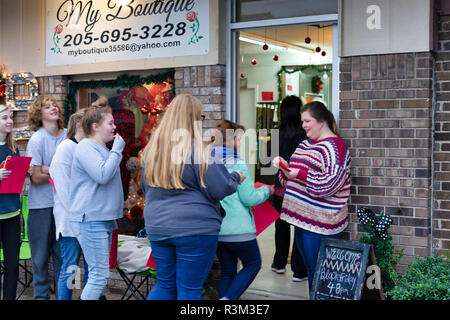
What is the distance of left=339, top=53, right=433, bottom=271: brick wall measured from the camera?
4621 mm

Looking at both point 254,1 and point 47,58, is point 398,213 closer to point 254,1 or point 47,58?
point 254,1

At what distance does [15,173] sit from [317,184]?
94.6 inches

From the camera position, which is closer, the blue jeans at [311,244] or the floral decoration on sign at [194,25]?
the blue jeans at [311,244]

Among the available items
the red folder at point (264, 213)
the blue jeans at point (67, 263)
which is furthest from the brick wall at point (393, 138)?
the blue jeans at point (67, 263)

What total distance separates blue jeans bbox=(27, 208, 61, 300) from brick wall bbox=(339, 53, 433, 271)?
2.52 m

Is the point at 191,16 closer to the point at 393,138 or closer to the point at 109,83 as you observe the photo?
the point at 109,83

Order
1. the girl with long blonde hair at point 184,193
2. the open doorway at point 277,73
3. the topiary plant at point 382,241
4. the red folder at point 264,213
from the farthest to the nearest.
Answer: the open doorway at point 277,73
the red folder at point 264,213
the topiary plant at point 382,241
the girl with long blonde hair at point 184,193

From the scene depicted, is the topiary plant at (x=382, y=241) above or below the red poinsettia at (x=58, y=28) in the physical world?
below

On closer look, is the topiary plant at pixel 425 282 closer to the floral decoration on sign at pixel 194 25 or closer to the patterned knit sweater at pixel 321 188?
the patterned knit sweater at pixel 321 188

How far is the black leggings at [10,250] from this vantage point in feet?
15.9

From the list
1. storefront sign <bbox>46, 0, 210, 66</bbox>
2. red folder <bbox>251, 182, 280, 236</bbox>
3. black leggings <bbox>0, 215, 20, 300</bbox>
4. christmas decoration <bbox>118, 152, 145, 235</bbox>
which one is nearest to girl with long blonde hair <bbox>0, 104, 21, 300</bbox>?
black leggings <bbox>0, 215, 20, 300</bbox>

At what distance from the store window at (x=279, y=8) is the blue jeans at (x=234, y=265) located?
85.8 inches

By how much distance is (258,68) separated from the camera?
27.7 feet

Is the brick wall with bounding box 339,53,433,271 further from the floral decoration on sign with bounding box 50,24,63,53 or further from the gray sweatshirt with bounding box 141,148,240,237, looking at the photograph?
the floral decoration on sign with bounding box 50,24,63,53
